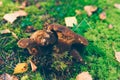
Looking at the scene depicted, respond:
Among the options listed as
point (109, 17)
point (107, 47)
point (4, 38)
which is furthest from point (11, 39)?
point (109, 17)

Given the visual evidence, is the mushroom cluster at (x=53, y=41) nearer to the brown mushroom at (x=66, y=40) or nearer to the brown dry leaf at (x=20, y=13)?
the brown mushroom at (x=66, y=40)

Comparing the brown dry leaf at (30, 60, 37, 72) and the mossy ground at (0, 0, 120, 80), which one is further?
the mossy ground at (0, 0, 120, 80)

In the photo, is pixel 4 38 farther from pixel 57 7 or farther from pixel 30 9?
pixel 57 7

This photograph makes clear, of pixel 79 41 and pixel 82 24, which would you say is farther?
pixel 82 24

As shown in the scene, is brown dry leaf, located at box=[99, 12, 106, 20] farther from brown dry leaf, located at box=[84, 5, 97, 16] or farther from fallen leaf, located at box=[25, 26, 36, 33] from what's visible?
fallen leaf, located at box=[25, 26, 36, 33]

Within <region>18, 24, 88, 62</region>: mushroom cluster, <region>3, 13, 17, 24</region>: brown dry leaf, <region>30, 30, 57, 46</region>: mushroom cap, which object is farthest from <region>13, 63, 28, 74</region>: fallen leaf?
<region>3, 13, 17, 24</region>: brown dry leaf

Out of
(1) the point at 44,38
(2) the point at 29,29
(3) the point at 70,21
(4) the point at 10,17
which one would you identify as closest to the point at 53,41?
(1) the point at 44,38
